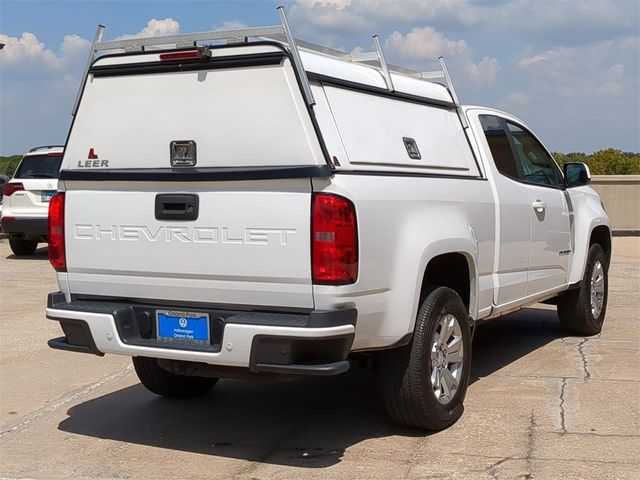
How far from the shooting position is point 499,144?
6992 millimetres

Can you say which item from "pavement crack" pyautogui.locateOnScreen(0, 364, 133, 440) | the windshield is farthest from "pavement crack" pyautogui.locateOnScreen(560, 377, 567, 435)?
the windshield

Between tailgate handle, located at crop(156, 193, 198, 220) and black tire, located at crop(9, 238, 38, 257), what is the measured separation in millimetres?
11764

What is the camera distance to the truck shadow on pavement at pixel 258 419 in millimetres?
5430

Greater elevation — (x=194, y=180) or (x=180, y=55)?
(x=180, y=55)

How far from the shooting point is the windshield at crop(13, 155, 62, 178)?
1551 centimetres

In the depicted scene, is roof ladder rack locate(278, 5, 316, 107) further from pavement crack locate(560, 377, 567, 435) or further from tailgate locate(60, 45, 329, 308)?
pavement crack locate(560, 377, 567, 435)

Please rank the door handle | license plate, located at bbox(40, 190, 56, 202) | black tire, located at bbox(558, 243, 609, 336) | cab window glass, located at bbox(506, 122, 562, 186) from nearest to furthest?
the door handle, cab window glass, located at bbox(506, 122, 562, 186), black tire, located at bbox(558, 243, 609, 336), license plate, located at bbox(40, 190, 56, 202)

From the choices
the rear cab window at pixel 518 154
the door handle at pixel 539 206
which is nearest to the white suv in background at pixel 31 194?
the rear cab window at pixel 518 154

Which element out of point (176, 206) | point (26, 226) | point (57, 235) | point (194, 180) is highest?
point (194, 180)

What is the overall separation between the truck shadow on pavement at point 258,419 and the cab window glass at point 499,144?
1574mm

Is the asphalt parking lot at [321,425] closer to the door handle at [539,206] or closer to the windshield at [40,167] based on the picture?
the door handle at [539,206]

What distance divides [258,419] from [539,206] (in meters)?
2.77

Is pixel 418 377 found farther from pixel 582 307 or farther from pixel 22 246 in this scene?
pixel 22 246

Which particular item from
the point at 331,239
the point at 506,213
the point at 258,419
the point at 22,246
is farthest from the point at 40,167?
the point at 331,239
